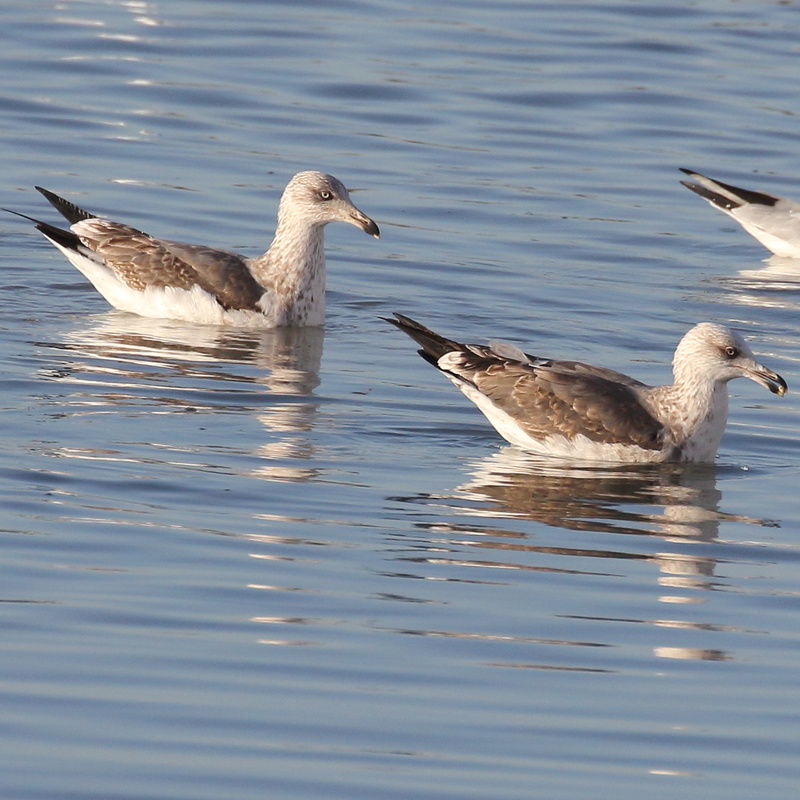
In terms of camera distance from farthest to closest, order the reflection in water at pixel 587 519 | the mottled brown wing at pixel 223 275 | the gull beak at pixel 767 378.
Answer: the mottled brown wing at pixel 223 275
the gull beak at pixel 767 378
the reflection in water at pixel 587 519

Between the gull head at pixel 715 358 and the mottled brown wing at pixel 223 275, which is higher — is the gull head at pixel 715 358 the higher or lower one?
the higher one

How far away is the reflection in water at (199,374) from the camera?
1064 cm

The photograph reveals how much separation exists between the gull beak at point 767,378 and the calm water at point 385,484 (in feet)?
1.42

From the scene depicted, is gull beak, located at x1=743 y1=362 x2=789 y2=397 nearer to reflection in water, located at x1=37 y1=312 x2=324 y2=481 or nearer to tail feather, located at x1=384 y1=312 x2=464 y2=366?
tail feather, located at x1=384 y1=312 x2=464 y2=366

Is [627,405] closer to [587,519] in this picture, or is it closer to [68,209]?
[587,519]

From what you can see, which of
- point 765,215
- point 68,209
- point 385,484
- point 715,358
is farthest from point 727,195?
point 385,484

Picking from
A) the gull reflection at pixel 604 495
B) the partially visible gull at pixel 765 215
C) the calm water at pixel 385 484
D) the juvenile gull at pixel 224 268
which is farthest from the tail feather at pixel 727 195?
the gull reflection at pixel 604 495

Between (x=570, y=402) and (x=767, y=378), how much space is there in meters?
1.09

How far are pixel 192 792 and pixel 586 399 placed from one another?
5211 mm

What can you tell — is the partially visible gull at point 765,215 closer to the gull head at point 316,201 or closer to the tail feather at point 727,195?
the tail feather at point 727,195

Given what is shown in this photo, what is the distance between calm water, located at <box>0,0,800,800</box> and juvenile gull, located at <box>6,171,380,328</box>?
0.27 m

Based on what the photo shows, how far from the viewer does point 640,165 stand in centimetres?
1925

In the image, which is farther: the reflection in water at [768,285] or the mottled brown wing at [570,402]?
the reflection in water at [768,285]

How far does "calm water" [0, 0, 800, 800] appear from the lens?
625cm
